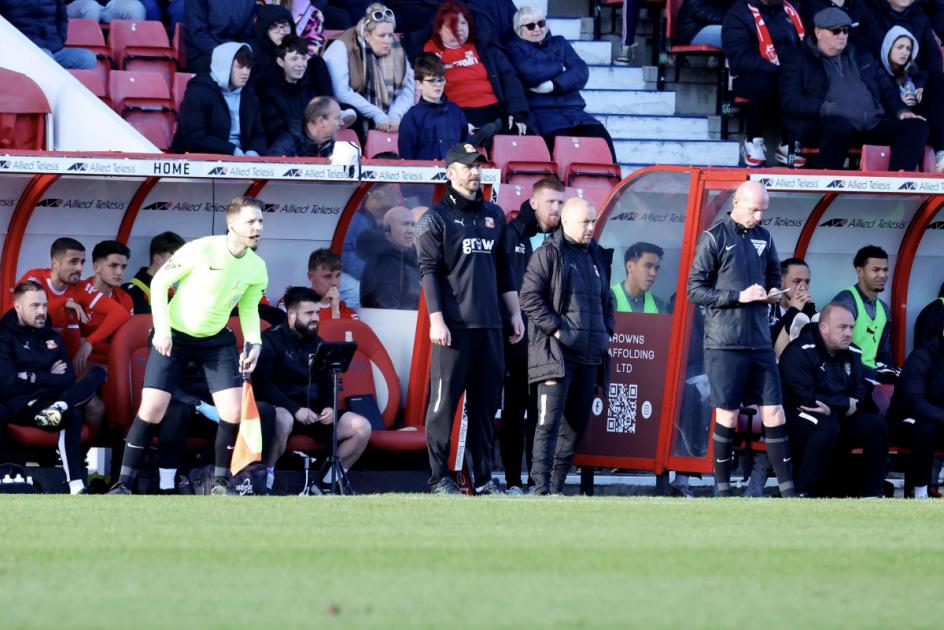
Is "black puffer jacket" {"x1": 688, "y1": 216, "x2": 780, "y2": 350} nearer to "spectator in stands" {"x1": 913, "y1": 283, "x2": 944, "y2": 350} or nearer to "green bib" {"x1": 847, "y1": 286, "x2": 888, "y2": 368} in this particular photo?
"green bib" {"x1": 847, "y1": 286, "x2": 888, "y2": 368}

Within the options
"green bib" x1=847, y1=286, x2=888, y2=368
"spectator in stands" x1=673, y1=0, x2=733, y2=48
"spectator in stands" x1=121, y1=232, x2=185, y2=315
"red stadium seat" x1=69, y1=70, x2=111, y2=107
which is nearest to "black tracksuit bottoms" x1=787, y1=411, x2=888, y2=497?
"green bib" x1=847, y1=286, x2=888, y2=368

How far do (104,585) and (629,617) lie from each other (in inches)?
79.5

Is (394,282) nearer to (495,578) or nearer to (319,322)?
(319,322)

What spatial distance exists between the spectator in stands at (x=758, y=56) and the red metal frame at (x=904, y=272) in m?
2.76

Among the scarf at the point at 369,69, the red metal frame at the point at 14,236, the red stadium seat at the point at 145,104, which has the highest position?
the scarf at the point at 369,69

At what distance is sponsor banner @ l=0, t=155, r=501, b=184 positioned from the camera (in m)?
11.7

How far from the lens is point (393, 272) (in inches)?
522

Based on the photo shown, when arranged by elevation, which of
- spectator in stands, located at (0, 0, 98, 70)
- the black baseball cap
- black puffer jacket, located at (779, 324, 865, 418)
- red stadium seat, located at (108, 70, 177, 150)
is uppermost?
spectator in stands, located at (0, 0, 98, 70)

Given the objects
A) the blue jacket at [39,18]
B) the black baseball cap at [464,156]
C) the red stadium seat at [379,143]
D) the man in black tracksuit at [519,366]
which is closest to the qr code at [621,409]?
the man in black tracksuit at [519,366]

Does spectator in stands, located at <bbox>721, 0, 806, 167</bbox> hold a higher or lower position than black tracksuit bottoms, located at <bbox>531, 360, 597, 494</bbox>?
higher

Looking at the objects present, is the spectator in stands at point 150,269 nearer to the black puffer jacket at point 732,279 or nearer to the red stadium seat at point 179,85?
the red stadium seat at point 179,85

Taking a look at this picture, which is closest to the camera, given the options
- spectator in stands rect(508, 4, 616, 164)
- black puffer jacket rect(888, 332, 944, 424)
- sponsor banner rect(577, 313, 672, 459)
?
sponsor banner rect(577, 313, 672, 459)

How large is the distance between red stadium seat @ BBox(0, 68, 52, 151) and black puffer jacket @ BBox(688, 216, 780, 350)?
16.2 ft

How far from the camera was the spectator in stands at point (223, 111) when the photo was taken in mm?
14023
